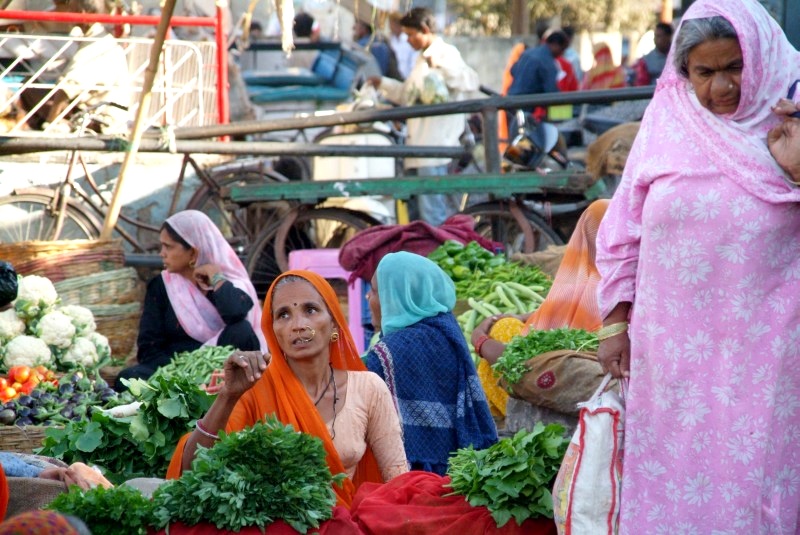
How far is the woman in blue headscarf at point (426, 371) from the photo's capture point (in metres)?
4.86

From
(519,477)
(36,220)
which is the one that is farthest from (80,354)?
(519,477)

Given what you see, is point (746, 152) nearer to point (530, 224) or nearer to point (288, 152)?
point (530, 224)

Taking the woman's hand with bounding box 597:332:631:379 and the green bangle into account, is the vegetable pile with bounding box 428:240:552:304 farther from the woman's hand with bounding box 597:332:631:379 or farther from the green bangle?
the woman's hand with bounding box 597:332:631:379

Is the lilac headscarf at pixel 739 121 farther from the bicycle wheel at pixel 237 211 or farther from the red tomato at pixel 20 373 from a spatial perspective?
the bicycle wheel at pixel 237 211

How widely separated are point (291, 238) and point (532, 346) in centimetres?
363

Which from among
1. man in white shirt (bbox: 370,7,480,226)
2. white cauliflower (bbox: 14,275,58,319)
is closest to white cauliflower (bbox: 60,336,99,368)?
white cauliflower (bbox: 14,275,58,319)

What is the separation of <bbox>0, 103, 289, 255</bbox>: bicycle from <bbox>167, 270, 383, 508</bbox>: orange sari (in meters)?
4.35

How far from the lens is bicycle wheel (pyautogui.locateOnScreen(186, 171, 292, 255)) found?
8.84 meters

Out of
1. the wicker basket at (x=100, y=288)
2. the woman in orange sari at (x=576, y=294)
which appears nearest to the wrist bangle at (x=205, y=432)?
the woman in orange sari at (x=576, y=294)

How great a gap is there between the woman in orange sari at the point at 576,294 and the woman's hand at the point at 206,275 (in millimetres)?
1424

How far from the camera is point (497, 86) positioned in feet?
59.7

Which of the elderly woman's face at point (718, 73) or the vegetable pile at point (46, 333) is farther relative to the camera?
the vegetable pile at point (46, 333)

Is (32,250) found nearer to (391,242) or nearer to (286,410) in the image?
(391,242)

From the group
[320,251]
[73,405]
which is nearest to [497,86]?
[320,251]
